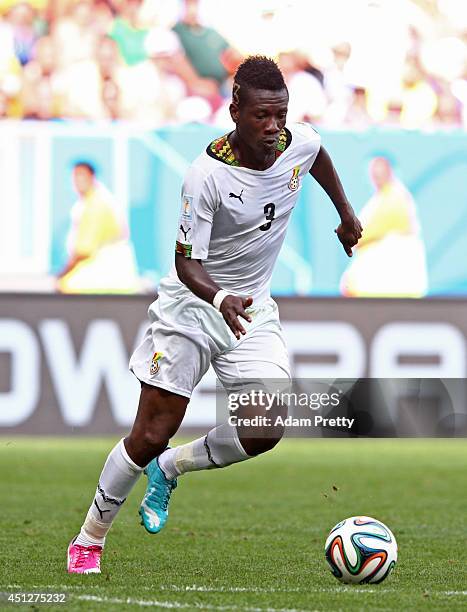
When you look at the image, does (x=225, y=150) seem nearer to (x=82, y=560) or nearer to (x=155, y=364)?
(x=155, y=364)

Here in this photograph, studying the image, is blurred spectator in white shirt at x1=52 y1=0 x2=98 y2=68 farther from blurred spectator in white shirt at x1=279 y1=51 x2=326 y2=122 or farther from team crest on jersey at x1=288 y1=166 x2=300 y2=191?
team crest on jersey at x1=288 y1=166 x2=300 y2=191

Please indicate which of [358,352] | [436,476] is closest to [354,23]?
[358,352]

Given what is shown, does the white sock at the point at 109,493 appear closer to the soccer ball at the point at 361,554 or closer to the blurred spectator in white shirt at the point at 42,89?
the soccer ball at the point at 361,554

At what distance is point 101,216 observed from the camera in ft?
49.5

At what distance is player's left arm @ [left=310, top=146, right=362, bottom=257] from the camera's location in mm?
6145

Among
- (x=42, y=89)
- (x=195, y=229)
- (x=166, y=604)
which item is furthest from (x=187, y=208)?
(x=42, y=89)

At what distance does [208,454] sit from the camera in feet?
20.0

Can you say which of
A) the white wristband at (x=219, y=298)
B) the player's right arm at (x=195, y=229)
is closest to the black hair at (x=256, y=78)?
the player's right arm at (x=195, y=229)

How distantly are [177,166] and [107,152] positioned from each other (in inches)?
33.2

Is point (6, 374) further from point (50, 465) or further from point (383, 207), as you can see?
point (383, 207)

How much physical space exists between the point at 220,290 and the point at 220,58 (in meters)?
11.1

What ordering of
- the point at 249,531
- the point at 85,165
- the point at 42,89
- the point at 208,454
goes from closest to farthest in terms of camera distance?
the point at 208,454
the point at 249,531
the point at 85,165
the point at 42,89

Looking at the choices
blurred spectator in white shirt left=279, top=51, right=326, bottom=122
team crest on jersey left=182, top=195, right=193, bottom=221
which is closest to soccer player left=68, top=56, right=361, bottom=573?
team crest on jersey left=182, top=195, right=193, bottom=221

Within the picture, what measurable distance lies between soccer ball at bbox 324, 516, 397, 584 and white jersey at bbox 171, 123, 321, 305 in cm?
125
